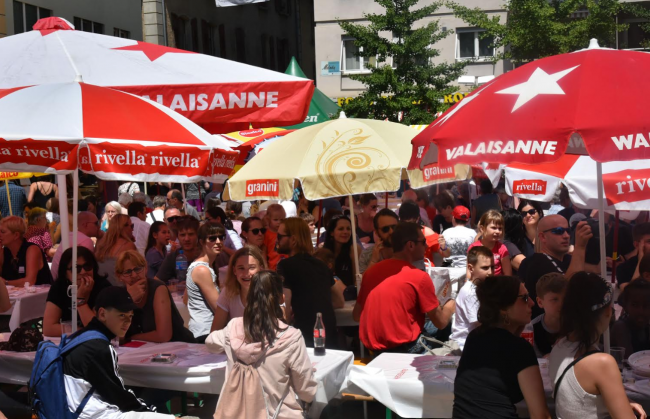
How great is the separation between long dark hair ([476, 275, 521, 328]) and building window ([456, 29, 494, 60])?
106ft

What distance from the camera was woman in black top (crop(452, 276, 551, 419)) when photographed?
470 cm

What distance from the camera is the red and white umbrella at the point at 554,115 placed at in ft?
14.6

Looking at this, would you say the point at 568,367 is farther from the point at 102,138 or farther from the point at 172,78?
the point at 172,78

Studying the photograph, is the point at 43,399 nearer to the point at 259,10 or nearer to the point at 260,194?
the point at 260,194

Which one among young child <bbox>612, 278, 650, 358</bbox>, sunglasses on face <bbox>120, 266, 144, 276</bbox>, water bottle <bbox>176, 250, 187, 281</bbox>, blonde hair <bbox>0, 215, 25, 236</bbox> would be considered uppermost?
blonde hair <bbox>0, 215, 25, 236</bbox>

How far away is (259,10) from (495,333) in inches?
1693

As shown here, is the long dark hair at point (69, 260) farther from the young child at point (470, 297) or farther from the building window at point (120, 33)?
the building window at point (120, 33)

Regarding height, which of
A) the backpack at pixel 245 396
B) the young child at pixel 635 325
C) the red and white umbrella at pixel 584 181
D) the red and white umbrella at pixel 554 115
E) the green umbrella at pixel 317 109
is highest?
the green umbrella at pixel 317 109

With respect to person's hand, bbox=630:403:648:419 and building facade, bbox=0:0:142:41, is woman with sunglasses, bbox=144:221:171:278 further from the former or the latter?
building facade, bbox=0:0:142:41

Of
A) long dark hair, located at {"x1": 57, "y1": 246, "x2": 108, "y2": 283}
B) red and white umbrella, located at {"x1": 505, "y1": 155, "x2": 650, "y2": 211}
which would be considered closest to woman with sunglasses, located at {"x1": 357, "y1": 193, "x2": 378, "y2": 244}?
red and white umbrella, located at {"x1": 505, "y1": 155, "x2": 650, "y2": 211}

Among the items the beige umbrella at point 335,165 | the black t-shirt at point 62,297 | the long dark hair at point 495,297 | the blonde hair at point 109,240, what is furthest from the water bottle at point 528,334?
the blonde hair at point 109,240

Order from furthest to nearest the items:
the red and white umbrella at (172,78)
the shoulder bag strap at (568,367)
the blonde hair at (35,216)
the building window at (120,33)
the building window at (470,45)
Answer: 1. the building window at (470,45)
2. the building window at (120,33)
3. the blonde hair at (35,216)
4. the red and white umbrella at (172,78)
5. the shoulder bag strap at (568,367)

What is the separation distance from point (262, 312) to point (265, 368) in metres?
0.39

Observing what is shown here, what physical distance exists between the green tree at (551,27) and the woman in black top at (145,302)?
2499 cm
